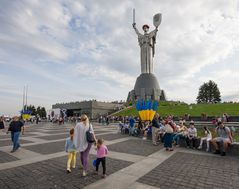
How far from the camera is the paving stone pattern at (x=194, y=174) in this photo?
5363 mm

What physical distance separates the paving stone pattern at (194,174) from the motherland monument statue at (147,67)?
173 feet

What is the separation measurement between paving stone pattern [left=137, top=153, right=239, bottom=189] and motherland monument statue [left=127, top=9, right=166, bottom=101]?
52.7 m

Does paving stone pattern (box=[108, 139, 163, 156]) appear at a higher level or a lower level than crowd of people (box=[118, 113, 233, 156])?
lower

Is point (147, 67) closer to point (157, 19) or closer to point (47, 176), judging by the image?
point (157, 19)

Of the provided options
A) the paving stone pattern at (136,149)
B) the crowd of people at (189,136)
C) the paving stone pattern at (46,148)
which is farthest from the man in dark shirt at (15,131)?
the crowd of people at (189,136)

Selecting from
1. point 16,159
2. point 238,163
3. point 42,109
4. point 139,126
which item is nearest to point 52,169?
point 16,159

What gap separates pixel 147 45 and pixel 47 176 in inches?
2234

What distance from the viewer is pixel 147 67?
61.1 meters

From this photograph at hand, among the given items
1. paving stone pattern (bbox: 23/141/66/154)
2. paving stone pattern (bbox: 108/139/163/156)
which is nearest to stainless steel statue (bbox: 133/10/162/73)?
paving stone pattern (bbox: 108/139/163/156)

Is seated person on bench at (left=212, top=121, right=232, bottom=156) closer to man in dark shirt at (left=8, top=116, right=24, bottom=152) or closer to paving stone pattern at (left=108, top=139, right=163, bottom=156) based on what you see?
paving stone pattern at (left=108, top=139, right=163, bottom=156)

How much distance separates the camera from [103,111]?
7362 centimetres

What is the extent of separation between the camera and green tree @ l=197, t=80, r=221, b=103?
89.1m

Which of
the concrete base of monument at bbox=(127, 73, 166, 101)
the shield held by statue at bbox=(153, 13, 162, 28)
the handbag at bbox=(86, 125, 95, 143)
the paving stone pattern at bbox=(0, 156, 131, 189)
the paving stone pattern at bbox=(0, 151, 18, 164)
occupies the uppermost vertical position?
the shield held by statue at bbox=(153, 13, 162, 28)

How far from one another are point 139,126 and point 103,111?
56.8m
